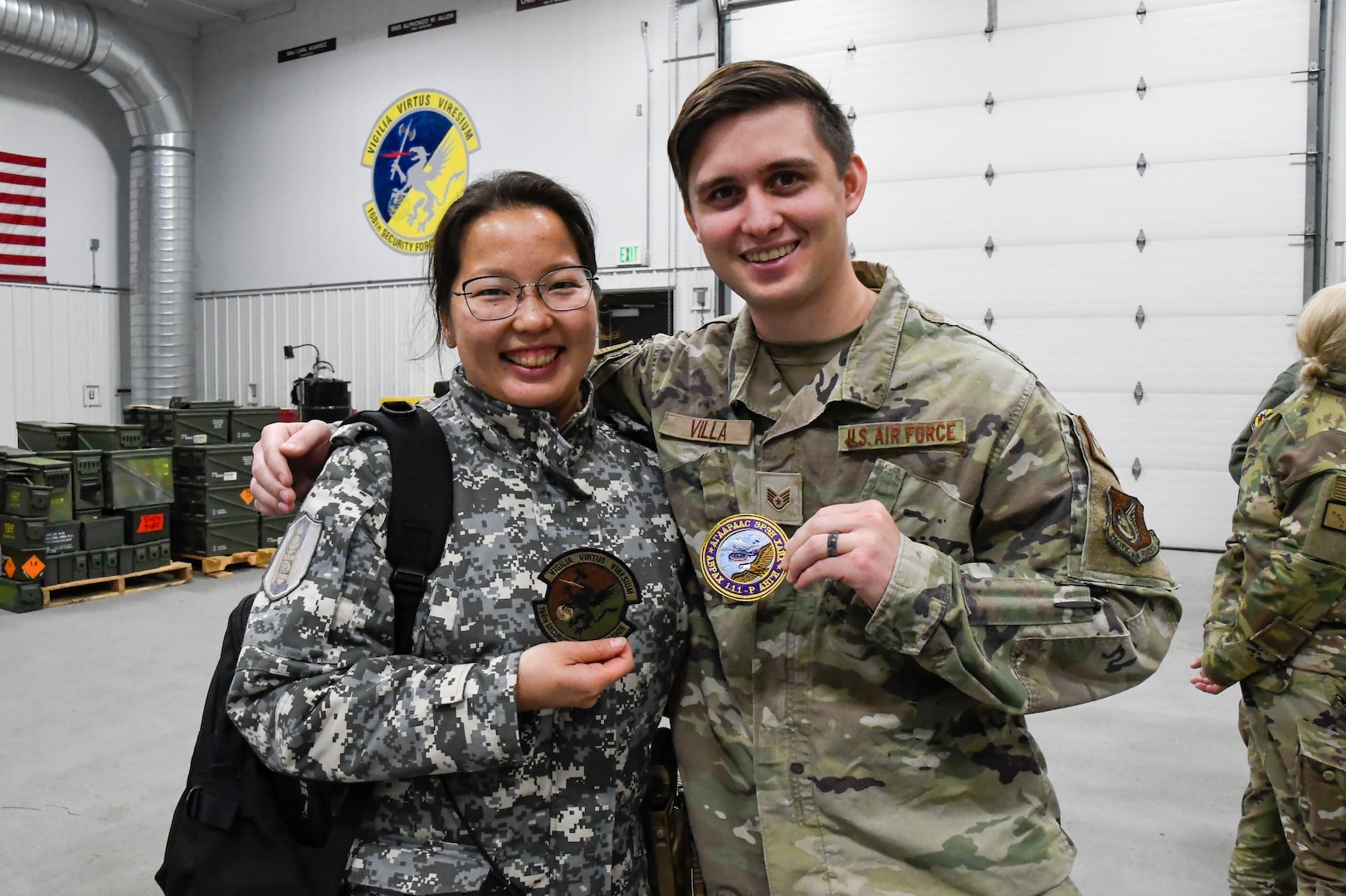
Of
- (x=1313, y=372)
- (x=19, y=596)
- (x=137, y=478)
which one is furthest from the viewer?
(x=137, y=478)

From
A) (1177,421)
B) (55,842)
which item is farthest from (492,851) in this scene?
(1177,421)

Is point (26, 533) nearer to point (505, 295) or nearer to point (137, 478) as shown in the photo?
point (137, 478)

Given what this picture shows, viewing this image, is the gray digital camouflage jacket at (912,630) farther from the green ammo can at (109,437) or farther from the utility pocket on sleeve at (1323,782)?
the green ammo can at (109,437)

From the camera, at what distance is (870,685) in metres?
1.38

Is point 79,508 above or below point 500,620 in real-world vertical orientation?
below

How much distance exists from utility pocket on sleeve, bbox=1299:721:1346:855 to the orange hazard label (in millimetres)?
7789

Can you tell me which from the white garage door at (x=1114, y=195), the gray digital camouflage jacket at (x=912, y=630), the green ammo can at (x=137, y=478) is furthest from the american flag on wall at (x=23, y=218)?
the gray digital camouflage jacket at (x=912, y=630)

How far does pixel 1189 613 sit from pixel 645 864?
602cm

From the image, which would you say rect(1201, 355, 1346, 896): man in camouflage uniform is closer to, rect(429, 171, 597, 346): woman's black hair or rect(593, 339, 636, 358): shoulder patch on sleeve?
rect(593, 339, 636, 358): shoulder patch on sleeve

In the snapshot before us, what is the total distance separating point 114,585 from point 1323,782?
818 centimetres

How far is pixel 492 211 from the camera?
147cm

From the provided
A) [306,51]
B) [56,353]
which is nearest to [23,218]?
[56,353]

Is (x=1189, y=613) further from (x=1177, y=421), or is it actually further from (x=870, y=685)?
(x=870, y=685)

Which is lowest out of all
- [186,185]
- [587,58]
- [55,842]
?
[55,842]
